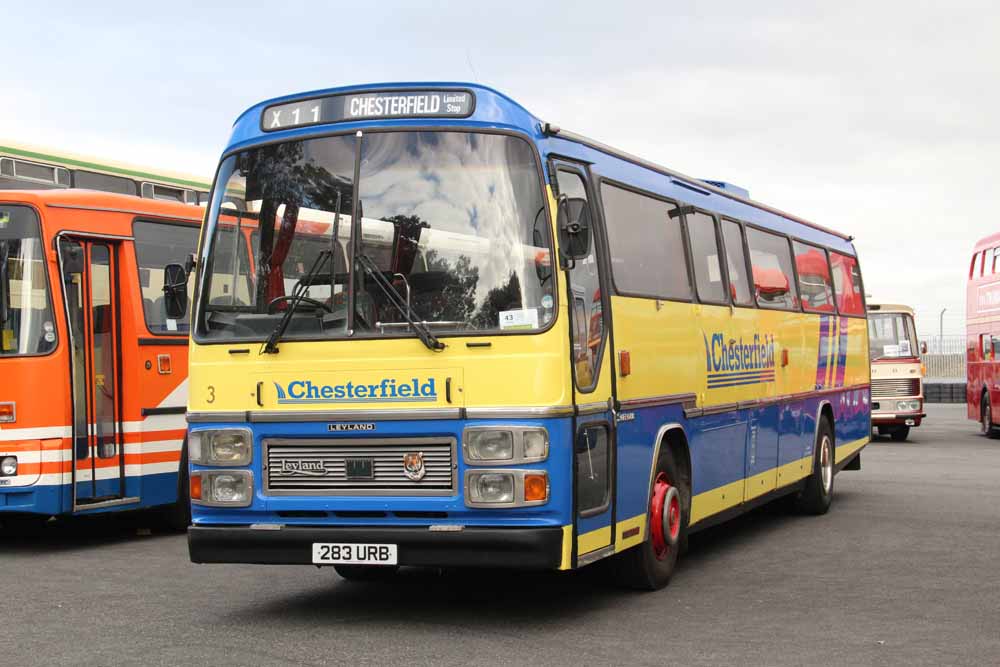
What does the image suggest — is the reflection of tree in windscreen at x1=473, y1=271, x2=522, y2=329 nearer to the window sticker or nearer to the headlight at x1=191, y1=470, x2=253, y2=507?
the window sticker

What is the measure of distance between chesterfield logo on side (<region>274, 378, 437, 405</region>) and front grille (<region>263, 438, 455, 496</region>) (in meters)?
0.24

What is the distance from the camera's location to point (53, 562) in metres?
12.5

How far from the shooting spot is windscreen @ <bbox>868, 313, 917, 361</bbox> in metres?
29.1

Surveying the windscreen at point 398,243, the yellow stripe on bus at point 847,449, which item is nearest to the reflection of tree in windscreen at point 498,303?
the windscreen at point 398,243

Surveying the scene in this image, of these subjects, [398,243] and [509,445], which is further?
[398,243]

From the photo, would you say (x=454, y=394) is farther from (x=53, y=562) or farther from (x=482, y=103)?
(x=53, y=562)

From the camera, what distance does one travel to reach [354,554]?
880 centimetres

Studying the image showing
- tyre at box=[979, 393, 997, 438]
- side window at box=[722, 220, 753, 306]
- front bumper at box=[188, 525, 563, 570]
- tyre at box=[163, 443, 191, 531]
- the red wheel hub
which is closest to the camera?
front bumper at box=[188, 525, 563, 570]

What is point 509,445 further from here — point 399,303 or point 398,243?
point 398,243

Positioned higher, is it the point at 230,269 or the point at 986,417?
the point at 230,269

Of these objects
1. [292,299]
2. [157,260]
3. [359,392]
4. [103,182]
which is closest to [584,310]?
[359,392]

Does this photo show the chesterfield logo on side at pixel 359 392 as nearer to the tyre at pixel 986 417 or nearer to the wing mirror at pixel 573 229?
the wing mirror at pixel 573 229

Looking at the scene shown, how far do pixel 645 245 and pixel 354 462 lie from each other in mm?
2995

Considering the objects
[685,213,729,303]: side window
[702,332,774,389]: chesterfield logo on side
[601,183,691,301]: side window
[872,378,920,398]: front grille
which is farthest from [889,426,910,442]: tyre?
[601,183,691,301]: side window
